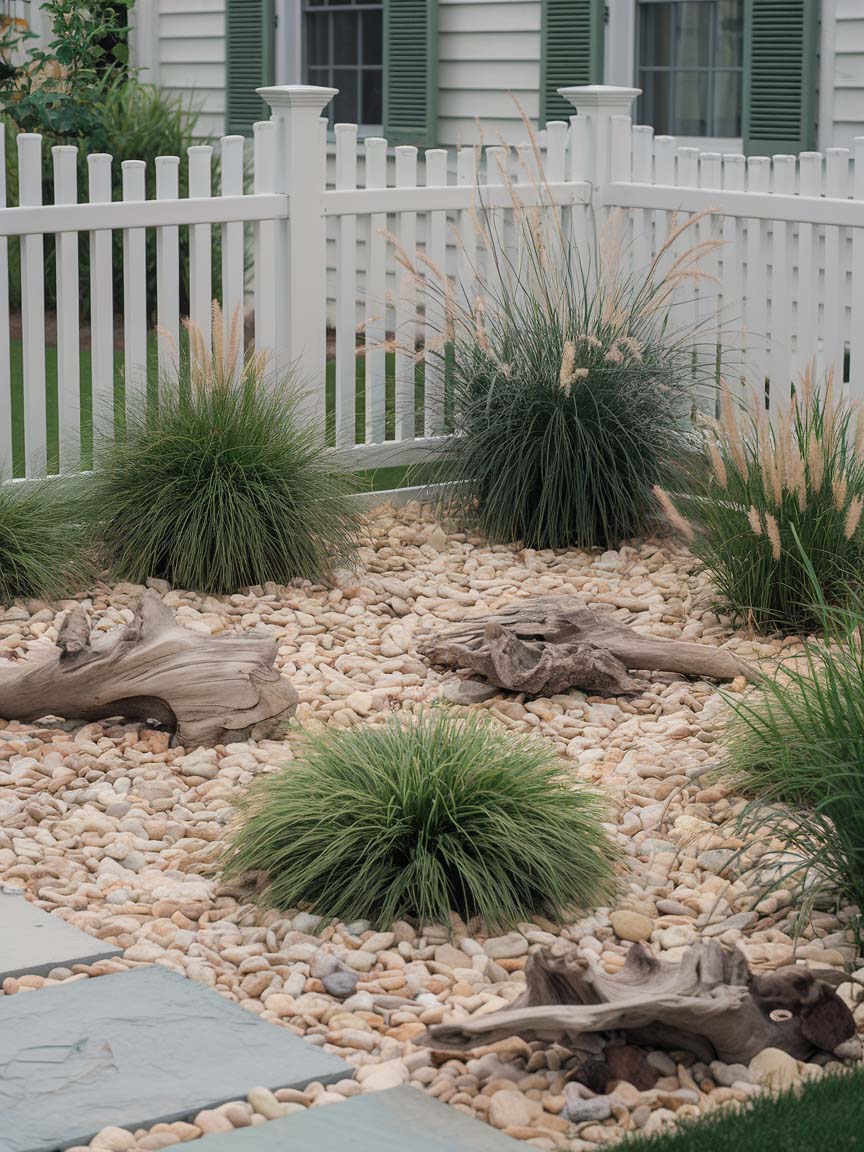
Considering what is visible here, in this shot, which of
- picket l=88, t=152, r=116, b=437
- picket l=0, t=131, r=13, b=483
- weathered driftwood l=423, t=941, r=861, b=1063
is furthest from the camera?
picket l=88, t=152, r=116, b=437

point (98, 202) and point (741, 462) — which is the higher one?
point (98, 202)

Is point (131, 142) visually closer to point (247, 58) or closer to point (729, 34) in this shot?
point (247, 58)

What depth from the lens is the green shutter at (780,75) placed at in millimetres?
7809

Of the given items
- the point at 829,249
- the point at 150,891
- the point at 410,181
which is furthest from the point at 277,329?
the point at 150,891

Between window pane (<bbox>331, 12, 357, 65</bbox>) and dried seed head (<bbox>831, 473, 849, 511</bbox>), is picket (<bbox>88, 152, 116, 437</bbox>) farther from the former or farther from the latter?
window pane (<bbox>331, 12, 357, 65</bbox>)

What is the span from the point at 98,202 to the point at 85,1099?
159 inches

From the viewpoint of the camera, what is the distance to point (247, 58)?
446 inches

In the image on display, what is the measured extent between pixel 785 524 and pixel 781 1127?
9.15 ft

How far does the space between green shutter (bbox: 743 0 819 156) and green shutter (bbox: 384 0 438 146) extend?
256 centimetres

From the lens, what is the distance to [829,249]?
19.7 feet

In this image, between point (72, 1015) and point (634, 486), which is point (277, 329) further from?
point (72, 1015)

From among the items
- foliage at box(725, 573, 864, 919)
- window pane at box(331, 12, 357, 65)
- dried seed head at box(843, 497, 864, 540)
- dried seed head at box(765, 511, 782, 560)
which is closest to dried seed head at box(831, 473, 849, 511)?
dried seed head at box(843, 497, 864, 540)

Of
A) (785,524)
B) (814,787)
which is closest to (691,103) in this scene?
(785,524)

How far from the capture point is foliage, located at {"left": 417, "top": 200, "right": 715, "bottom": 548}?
5777mm
